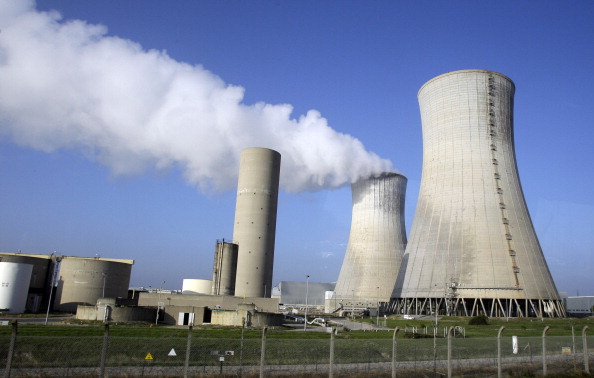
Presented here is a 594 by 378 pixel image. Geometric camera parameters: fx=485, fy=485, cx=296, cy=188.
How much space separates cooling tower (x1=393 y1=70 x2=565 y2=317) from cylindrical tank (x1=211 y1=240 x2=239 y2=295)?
730 inches

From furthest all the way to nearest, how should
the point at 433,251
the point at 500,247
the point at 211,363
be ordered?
the point at 433,251, the point at 500,247, the point at 211,363

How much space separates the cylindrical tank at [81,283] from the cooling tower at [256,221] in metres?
13.2

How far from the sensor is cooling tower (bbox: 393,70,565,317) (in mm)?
35031

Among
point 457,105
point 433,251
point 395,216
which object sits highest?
point 457,105

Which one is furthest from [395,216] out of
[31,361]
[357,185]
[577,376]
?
[31,361]

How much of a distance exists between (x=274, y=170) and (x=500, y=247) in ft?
82.3

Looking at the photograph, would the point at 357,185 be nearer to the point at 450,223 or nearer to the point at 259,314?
the point at 450,223

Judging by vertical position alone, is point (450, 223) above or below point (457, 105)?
below

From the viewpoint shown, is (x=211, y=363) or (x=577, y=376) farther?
(x=211, y=363)

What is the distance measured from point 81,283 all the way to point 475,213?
3715 cm

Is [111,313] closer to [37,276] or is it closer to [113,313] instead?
[113,313]

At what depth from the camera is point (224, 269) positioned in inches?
1893

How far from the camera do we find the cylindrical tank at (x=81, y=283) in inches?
1857

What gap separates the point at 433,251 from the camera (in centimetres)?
3741
